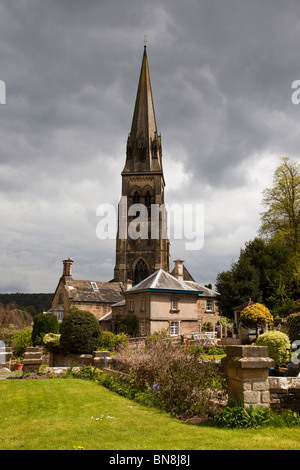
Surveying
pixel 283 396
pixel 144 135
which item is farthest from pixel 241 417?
pixel 144 135

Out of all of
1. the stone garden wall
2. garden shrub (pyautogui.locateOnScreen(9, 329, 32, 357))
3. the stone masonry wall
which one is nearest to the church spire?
garden shrub (pyautogui.locateOnScreen(9, 329, 32, 357))

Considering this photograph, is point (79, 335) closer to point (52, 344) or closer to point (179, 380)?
point (52, 344)

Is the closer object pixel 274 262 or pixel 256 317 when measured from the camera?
pixel 256 317

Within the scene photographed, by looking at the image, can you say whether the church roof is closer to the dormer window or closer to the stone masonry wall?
the dormer window

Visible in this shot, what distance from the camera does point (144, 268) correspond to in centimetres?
5162

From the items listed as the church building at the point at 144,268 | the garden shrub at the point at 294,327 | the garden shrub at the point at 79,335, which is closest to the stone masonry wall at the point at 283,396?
the garden shrub at the point at 294,327

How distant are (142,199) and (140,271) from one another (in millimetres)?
11540

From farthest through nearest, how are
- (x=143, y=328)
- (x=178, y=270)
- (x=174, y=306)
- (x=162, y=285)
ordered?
1. (x=178, y=270)
2. (x=174, y=306)
3. (x=162, y=285)
4. (x=143, y=328)

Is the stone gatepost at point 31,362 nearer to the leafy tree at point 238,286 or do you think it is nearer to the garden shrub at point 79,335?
the garden shrub at point 79,335

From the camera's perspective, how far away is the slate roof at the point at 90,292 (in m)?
40.5

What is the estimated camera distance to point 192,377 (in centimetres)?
787

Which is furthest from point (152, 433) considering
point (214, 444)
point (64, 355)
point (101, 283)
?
point (101, 283)

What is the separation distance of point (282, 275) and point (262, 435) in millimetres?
26698
